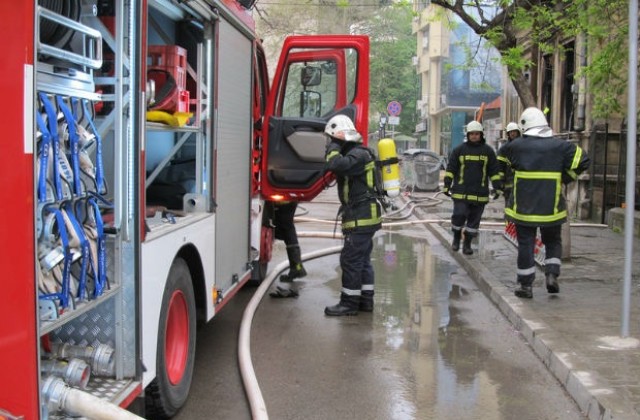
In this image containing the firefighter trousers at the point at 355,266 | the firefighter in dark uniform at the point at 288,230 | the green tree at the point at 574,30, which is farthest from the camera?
the green tree at the point at 574,30

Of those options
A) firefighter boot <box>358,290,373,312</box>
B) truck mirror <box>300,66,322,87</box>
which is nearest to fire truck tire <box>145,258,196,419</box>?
firefighter boot <box>358,290,373,312</box>

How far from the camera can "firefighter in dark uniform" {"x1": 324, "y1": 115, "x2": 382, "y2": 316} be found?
235 inches

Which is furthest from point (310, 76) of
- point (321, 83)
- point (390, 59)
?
point (390, 59)

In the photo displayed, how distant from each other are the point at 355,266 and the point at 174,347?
2.41m

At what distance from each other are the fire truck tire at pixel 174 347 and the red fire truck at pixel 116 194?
0.01 metres

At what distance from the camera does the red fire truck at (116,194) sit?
2236 millimetres

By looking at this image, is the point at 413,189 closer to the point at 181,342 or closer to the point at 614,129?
the point at 614,129

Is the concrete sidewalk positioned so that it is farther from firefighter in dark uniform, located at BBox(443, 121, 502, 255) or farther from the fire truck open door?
the fire truck open door

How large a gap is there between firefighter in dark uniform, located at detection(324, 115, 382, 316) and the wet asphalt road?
1.31 ft

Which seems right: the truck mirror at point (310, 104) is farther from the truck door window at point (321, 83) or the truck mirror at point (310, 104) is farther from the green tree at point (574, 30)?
the green tree at point (574, 30)

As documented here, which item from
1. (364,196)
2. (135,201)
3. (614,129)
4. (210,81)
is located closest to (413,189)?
(614,129)

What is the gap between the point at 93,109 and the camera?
3059mm

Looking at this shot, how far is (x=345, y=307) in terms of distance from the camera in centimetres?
635

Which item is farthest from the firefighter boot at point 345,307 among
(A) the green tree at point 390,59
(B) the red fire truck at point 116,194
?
(A) the green tree at point 390,59
